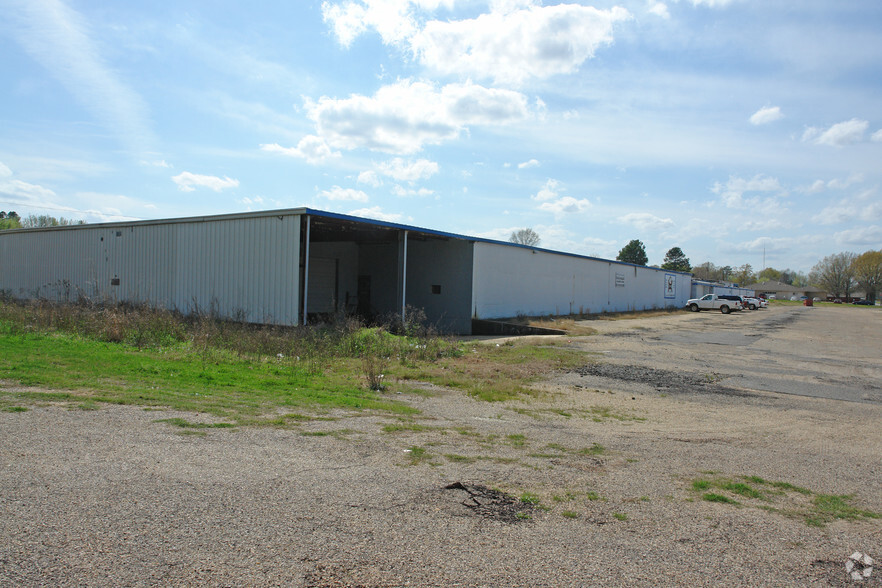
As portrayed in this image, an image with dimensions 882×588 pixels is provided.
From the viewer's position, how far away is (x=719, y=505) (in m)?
4.84

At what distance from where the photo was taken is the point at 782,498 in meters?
5.10

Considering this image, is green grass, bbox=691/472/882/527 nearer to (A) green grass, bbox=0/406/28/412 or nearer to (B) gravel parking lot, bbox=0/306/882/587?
(B) gravel parking lot, bbox=0/306/882/587

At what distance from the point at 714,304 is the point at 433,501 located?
53.7 metres

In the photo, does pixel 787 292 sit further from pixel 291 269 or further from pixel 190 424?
pixel 190 424

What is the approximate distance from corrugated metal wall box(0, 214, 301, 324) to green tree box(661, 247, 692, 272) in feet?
329

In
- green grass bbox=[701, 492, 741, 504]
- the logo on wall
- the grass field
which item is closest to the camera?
green grass bbox=[701, 492, 741, 504]

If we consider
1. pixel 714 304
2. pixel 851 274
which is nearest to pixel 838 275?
pixel 851 274

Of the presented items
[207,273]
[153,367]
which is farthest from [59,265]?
[153,367]

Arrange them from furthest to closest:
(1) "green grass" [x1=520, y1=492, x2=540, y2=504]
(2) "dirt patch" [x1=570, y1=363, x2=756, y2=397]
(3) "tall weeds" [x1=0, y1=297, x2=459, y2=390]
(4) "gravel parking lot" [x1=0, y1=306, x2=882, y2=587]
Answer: (3) "tall weeds" [x1=0, y1=297, x2=459, y2=390], (2) "dirt patch" [x1=570, y1=363, x2=756, y2=397], (1) "green grass" [x1=520, y1=492, x2=540, y2=504], (4) "gravel parking lot" [x1=0, y1=306, x2=882, y2=587]

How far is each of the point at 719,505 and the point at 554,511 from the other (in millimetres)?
1531

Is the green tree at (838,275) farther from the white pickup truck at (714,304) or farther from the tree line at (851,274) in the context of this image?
the white pickup truck at (714,304)

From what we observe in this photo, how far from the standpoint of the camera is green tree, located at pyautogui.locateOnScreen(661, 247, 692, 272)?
10750 centimetres

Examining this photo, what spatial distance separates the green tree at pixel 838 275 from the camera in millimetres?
120000

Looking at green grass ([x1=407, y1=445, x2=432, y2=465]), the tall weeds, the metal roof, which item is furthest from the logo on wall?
green grass ([x1=407, y1=445, x2=432, y2=465])
